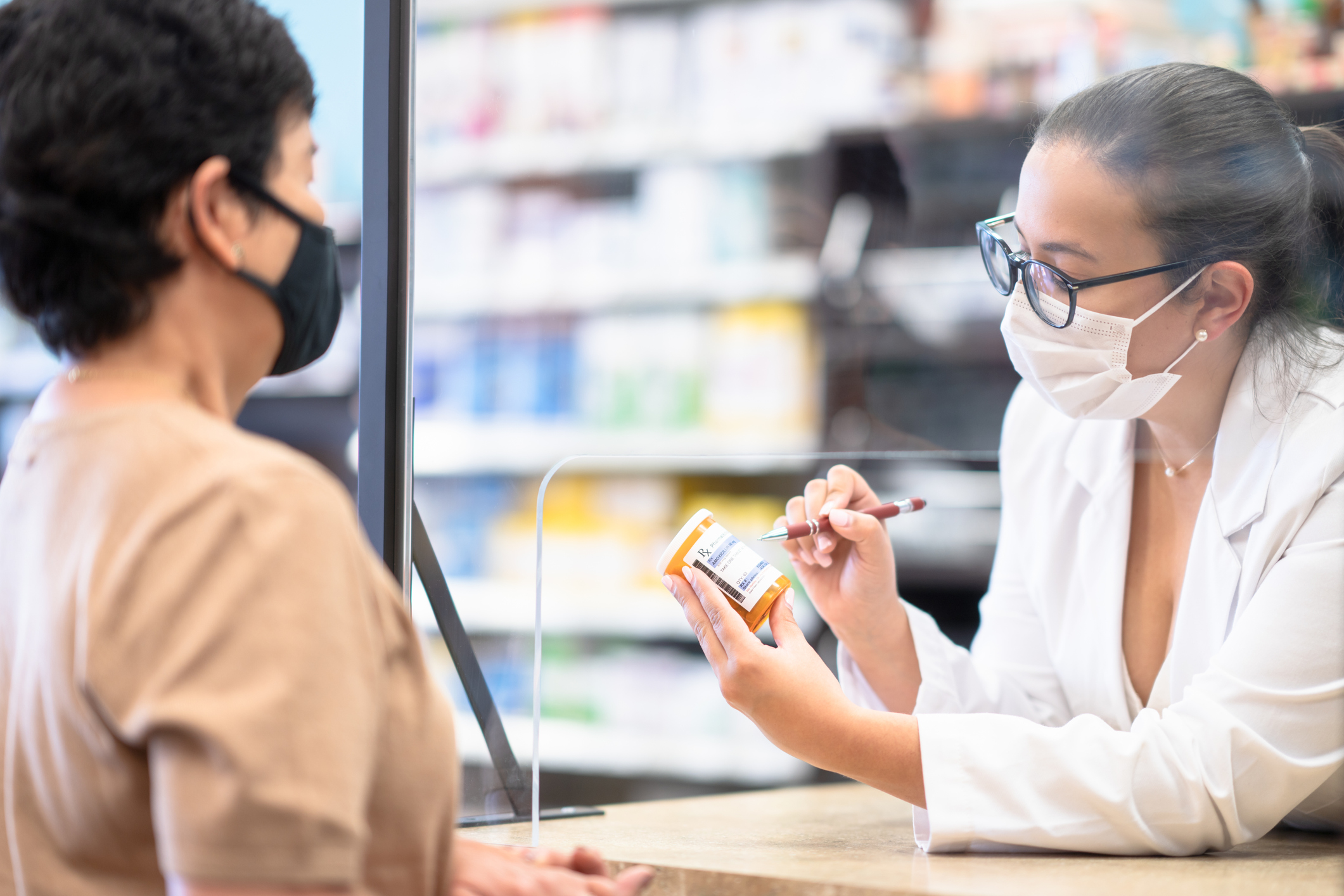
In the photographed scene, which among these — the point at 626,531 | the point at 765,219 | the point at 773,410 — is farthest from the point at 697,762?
the point at 765,219

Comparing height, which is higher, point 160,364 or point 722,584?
point 160,364

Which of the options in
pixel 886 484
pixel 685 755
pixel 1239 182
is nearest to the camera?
pixel 1239 182

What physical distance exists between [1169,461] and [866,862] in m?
0.70

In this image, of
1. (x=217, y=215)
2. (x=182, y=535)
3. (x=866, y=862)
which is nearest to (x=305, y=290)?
(x=217, y=215)

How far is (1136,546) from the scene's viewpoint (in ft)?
4.84

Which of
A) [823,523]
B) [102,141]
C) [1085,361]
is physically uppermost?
[102,141]

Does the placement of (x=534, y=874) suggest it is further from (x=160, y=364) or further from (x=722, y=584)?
(x=160, y=364)

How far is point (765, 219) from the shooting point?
2840 mm

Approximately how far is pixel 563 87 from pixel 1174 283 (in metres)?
2.09

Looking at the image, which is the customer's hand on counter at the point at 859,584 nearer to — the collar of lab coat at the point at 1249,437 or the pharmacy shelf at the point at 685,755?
the collar of lab coat at the point at 1249,437

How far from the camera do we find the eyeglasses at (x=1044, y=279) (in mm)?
1306

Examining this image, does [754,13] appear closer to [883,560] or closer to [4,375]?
[883,560]

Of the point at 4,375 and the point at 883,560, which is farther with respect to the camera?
the point at 4,375

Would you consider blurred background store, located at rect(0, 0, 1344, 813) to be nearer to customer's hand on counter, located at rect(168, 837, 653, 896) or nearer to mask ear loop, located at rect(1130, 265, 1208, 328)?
mask ear loop, located at rect(1130, 265, 1208, 328)
